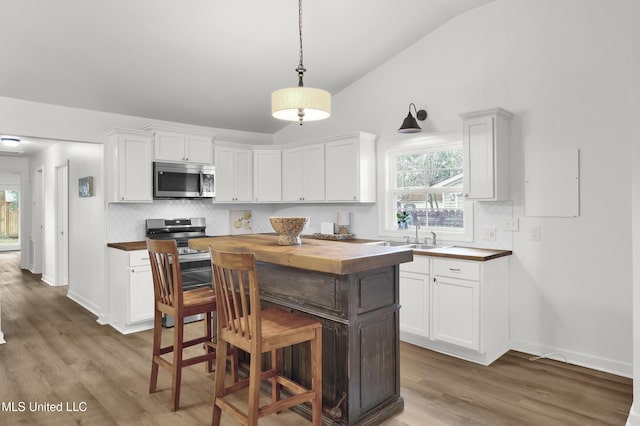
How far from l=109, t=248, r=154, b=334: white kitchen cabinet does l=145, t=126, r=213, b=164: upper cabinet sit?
1.19 meters

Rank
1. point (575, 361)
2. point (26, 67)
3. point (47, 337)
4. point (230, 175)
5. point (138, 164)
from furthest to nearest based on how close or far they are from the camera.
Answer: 1. point (230, 175)
2. point (138, 164)
3. point (47, 337)
4. point (26, 67)
5. point (575, 361)

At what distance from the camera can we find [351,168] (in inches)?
184

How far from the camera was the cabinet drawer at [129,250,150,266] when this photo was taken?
13.9 ft

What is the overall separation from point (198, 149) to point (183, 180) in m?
0.44

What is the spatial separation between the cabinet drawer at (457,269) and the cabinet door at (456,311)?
4 centimetres

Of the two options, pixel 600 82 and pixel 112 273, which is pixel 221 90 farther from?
pixel 600 82

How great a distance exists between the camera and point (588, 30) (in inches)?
128

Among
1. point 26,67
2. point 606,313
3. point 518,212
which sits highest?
point 26,67

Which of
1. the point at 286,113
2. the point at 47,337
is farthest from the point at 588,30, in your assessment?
the point at 47,337

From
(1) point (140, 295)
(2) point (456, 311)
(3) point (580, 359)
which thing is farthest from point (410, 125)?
(1) point (140, 295)

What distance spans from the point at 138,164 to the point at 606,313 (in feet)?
15.5

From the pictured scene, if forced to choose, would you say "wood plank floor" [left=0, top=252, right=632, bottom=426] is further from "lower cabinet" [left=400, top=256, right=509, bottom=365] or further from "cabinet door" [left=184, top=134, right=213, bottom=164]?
"cabinet door" [left=184, top=134, right=213, bottom=164]

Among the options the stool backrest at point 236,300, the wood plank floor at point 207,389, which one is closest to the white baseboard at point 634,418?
the wood plank floor at point 207,389

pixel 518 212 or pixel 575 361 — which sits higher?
pixel 518 212
